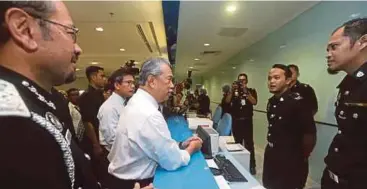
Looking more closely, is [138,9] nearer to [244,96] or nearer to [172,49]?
[244,96]

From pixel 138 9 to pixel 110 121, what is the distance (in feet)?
7.54

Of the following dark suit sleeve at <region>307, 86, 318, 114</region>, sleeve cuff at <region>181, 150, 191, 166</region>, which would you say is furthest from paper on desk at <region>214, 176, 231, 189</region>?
dark suit sleeve at <region>307, 86, 318, 114</region>

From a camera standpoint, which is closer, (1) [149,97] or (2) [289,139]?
(1) [149,97]

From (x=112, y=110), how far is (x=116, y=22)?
9.59 feet

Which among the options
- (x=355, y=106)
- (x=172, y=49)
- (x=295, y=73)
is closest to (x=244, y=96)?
(x=295, y=73)

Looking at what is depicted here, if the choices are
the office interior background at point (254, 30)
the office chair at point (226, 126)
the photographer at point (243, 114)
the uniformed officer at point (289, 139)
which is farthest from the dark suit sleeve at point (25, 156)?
the photographer at point (243, 114)

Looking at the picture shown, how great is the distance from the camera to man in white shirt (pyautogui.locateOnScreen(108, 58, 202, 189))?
1279 mm

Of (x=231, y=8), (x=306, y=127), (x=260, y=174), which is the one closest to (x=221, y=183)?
(x=306, y=127)

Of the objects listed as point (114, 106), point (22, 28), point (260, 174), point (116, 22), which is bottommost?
point (260, 174)

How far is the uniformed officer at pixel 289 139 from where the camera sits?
2.51 meters

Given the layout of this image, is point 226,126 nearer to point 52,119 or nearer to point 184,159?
point 184,159

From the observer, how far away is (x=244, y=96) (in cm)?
441

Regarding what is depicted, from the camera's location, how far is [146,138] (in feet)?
4.17

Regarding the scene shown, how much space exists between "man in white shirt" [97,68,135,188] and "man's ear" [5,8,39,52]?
6.29 ft
